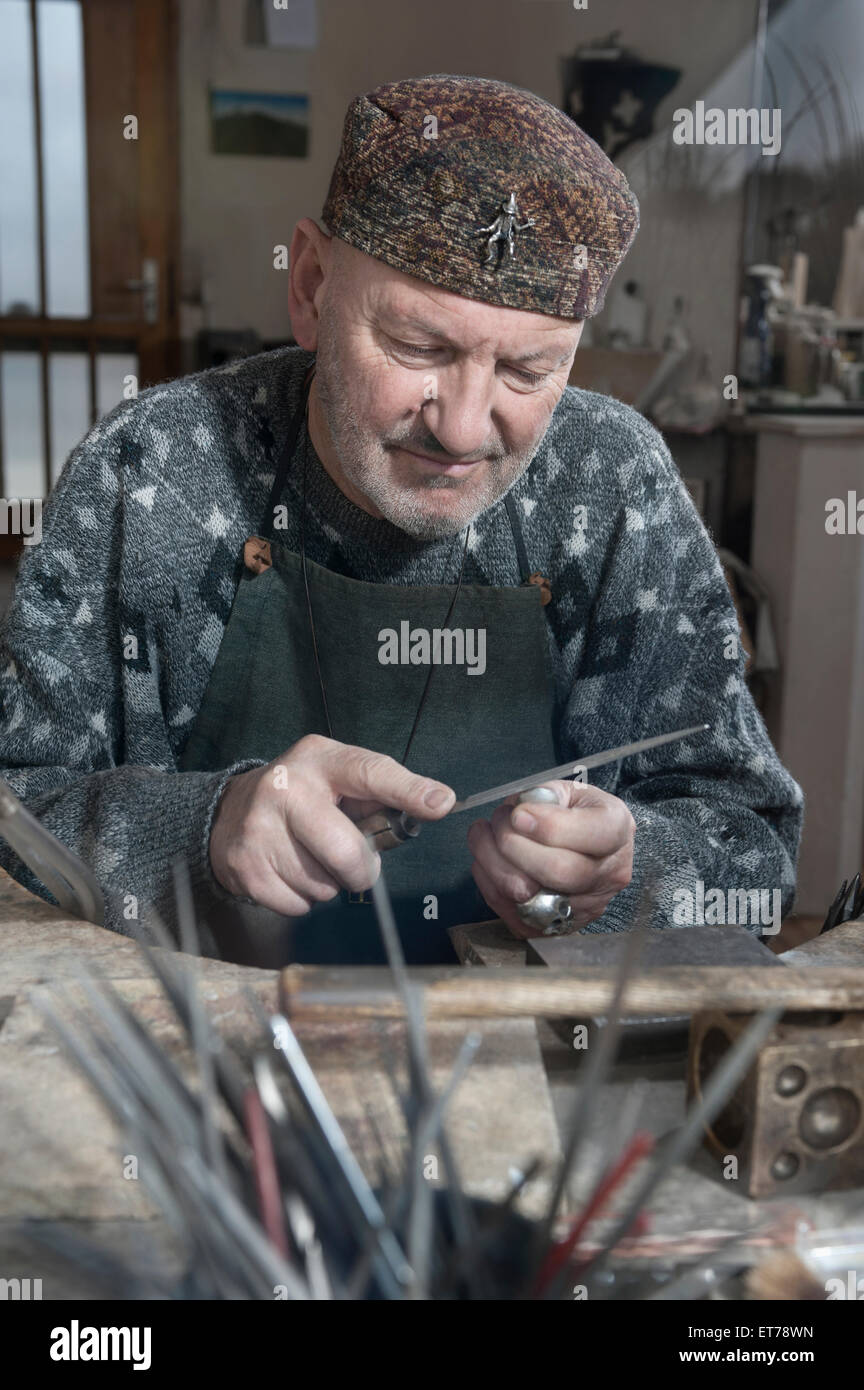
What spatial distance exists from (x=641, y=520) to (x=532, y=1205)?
95 centimetres

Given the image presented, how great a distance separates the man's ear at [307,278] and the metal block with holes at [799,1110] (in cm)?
87

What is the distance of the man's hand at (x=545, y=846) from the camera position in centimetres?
110

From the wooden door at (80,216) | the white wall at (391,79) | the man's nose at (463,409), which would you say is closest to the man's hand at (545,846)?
the man's nose at (463,409)

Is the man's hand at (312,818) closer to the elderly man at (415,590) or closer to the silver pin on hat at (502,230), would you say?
the elderly man at (415,590)

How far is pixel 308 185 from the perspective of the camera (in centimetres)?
455

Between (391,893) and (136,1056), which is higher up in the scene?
(136,1056)

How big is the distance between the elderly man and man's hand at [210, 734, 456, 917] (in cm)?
2

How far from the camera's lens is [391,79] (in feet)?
14.1

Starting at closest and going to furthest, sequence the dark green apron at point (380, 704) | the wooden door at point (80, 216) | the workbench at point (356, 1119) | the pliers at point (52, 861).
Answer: the workbench at point (356, 1119) < the pliers at point (52, 861) < the dark green apron at point (380, 704) < the wooden door at point (80, 216)

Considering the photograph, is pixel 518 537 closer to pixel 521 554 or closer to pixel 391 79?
pixel 521 554

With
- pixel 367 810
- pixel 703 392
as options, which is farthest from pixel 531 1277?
pixel 703 392

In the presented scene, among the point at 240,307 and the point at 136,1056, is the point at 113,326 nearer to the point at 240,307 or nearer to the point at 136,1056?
the point at 240,307

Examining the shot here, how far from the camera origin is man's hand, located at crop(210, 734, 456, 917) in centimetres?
103

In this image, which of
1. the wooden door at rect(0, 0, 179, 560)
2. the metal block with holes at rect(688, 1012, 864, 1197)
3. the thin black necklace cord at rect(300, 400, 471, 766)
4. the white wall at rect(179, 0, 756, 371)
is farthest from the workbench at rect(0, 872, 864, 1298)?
the wooden door at rect(0, 0, 179, 560)
